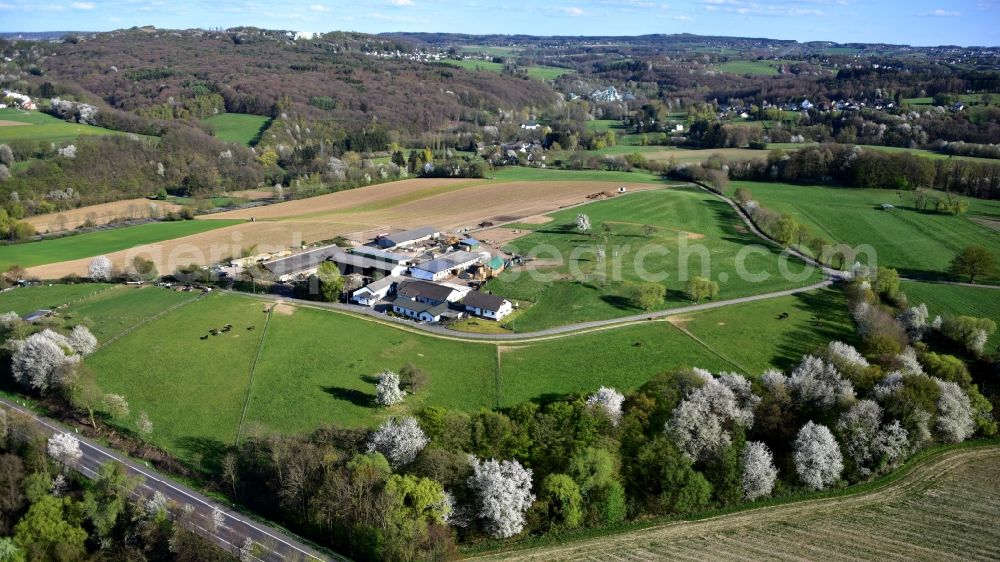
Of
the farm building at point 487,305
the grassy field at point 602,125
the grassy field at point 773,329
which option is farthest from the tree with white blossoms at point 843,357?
the grassy field at point 602,125

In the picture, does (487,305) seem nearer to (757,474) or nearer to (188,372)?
(188,372)

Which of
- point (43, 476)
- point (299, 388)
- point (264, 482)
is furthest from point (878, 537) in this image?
point (43, 476)

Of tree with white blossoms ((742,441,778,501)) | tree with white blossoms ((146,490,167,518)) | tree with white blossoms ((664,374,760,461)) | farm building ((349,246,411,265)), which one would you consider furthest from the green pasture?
tree with white blossoms ((146,490,167,518))

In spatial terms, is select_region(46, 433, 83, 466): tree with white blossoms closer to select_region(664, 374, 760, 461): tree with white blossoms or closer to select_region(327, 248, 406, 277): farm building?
select_region(327, 248, 406, 277): farm building

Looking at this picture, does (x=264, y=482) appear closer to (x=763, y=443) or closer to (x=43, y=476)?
(x=43, y=476)

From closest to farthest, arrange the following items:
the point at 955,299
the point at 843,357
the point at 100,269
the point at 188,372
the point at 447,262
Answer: the point at 843,357 < the point at 188,372 < the point at 955,299 < the point at 100,269 < the point at 447,262

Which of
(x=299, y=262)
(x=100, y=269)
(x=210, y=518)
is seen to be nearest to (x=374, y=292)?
(x=299, y=262)
